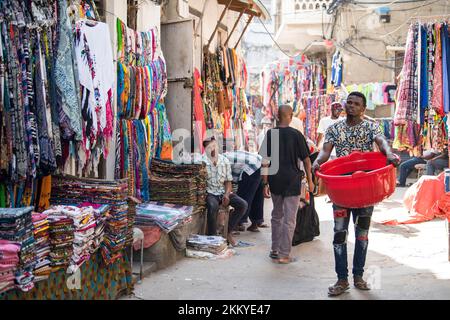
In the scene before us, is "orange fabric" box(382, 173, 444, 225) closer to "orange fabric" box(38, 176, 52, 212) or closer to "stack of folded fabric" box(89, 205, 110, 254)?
"stack of folded fabric" box(89, 205, 110, 254)

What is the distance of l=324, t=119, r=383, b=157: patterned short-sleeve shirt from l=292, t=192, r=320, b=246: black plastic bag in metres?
2.34

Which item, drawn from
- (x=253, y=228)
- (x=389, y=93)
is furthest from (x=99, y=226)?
(x=389, y=93)

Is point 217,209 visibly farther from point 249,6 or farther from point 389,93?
point 389,93

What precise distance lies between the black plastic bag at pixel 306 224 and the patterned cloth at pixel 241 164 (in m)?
0.92

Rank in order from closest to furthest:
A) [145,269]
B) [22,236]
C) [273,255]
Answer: [22,236], [145,269], [273,255]

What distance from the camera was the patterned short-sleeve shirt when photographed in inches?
198

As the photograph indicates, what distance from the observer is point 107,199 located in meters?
4.79

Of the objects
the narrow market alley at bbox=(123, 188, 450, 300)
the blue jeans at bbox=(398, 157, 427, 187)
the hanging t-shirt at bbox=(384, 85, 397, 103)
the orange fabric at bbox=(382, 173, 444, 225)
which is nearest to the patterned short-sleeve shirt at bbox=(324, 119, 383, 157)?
the narrow market alley at bbox=(123, 188, 450, 300)

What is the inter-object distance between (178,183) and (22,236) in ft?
10.5

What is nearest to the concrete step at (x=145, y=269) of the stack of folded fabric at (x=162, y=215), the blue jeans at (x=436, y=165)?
Answer: the stack of folded fabric at (x=162, y=215)

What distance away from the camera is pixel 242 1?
1040 cm

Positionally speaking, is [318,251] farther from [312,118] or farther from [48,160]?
[312,118]

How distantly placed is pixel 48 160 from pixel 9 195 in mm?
384
